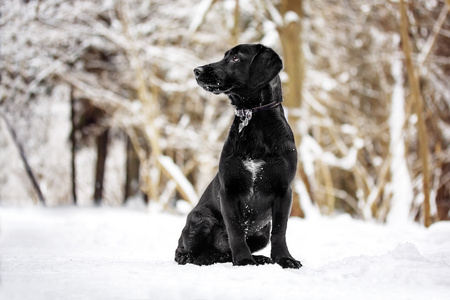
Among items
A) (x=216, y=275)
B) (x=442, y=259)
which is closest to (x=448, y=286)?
(x=442, y=259)

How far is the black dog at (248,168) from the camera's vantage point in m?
3.12

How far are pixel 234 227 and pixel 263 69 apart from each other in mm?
1053

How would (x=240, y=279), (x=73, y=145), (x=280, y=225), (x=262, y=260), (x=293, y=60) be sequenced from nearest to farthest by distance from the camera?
1. (x=240, y=279)
2. (x=280, y=225)
3. (x=262, y=260)
4. (x=293, y=60)
5. (x=73, y=145)

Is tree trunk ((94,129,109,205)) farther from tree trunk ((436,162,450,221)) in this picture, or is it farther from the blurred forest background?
tree trunk ((436,162,450,221))

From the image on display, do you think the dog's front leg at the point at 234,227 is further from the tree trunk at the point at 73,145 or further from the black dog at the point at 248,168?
the tree trunk at the point at 73,145

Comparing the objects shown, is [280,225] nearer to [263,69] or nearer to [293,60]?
[263,69]

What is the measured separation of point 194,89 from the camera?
15984 mm

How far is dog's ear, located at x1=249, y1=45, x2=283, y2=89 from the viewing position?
321 cm

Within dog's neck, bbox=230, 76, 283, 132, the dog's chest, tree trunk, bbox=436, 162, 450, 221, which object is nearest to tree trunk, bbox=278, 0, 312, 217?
tree trunk, bbox=436, 162, 450, 221

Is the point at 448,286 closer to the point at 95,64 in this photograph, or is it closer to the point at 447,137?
the point at 447,137

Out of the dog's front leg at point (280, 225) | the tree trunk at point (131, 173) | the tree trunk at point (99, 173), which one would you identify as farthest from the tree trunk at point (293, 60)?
the tree trunk at point (131, 173)

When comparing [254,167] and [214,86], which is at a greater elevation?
[214,86]

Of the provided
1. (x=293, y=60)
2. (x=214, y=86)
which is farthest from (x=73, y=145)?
(x=214, y=86)

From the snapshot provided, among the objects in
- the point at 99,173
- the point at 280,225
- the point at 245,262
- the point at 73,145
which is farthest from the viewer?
the point at 99,173
